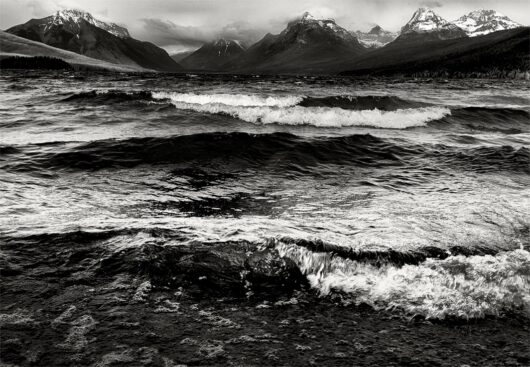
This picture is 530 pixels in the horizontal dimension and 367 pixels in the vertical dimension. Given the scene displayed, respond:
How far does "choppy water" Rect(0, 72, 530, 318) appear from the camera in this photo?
4.73 meters

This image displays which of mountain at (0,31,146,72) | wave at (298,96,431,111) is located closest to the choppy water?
wave at (298,96,431,111)

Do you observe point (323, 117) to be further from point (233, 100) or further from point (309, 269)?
point (309, 269)

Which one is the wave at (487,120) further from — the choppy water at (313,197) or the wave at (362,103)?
the wave at (362,103)

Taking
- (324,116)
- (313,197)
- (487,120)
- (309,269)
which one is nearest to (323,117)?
(324,116)

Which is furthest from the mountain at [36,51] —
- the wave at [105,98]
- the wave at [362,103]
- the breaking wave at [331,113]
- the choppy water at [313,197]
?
the choppy water at [313,197]

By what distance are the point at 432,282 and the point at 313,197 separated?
11.6 ft

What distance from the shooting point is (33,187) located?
804 cm

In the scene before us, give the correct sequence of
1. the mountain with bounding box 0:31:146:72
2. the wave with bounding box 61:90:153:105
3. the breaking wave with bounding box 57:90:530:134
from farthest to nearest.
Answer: the mountain with bounding box 0:31:146:72 < the wave with bounding box 61:90:153:105 < the breaking wave with bounding box 57:90:530:134

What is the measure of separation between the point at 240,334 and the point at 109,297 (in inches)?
53.6

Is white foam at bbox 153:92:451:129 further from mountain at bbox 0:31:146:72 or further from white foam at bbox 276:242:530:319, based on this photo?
mountain at bbox 0:31:146:72

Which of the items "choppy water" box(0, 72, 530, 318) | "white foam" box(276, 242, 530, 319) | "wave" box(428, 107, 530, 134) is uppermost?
"wave" box(428, 107, 530, 134)

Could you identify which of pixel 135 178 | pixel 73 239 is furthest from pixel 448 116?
pixel 73 239

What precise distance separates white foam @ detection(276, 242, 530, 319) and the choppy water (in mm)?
17

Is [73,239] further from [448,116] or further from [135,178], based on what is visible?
[448,116]
